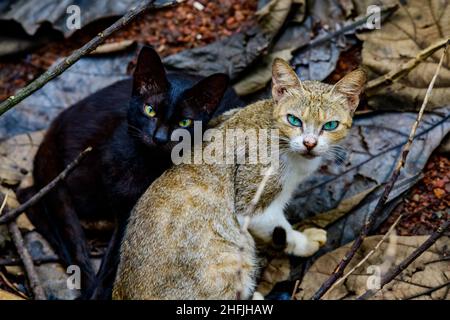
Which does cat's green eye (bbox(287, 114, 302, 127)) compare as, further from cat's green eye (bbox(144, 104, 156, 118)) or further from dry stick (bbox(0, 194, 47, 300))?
dry stick (bbox(0, 194, 47, 300))

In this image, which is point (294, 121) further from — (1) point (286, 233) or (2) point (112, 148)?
(2) point (112, 148)

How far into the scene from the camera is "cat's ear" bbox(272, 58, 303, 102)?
4.11 meters

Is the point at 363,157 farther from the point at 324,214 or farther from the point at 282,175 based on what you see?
the point at 282,175

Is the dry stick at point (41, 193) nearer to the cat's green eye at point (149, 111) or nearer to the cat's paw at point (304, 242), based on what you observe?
the cat's green eye at point (149, 111)

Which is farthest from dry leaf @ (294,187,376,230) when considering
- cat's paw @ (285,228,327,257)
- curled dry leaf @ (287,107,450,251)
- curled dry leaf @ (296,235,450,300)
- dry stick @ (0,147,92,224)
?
dry stick @ (0,147,92,224)

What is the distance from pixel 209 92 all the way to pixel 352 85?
3.22 feet

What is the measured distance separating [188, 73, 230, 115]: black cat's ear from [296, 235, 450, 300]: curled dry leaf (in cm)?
135

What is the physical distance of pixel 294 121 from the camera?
4.10 meters

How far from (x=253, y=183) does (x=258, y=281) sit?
835 millimetres

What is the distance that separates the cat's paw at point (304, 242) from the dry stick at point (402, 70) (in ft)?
3.91

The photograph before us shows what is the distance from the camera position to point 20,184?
524 cm

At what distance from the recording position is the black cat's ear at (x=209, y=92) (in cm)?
441

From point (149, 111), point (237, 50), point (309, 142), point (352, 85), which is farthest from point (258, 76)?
point (309, 142)

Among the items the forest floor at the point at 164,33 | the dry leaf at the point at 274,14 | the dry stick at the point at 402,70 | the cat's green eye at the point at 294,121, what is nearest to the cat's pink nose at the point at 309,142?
the cat's green eye at the point at 294,121
